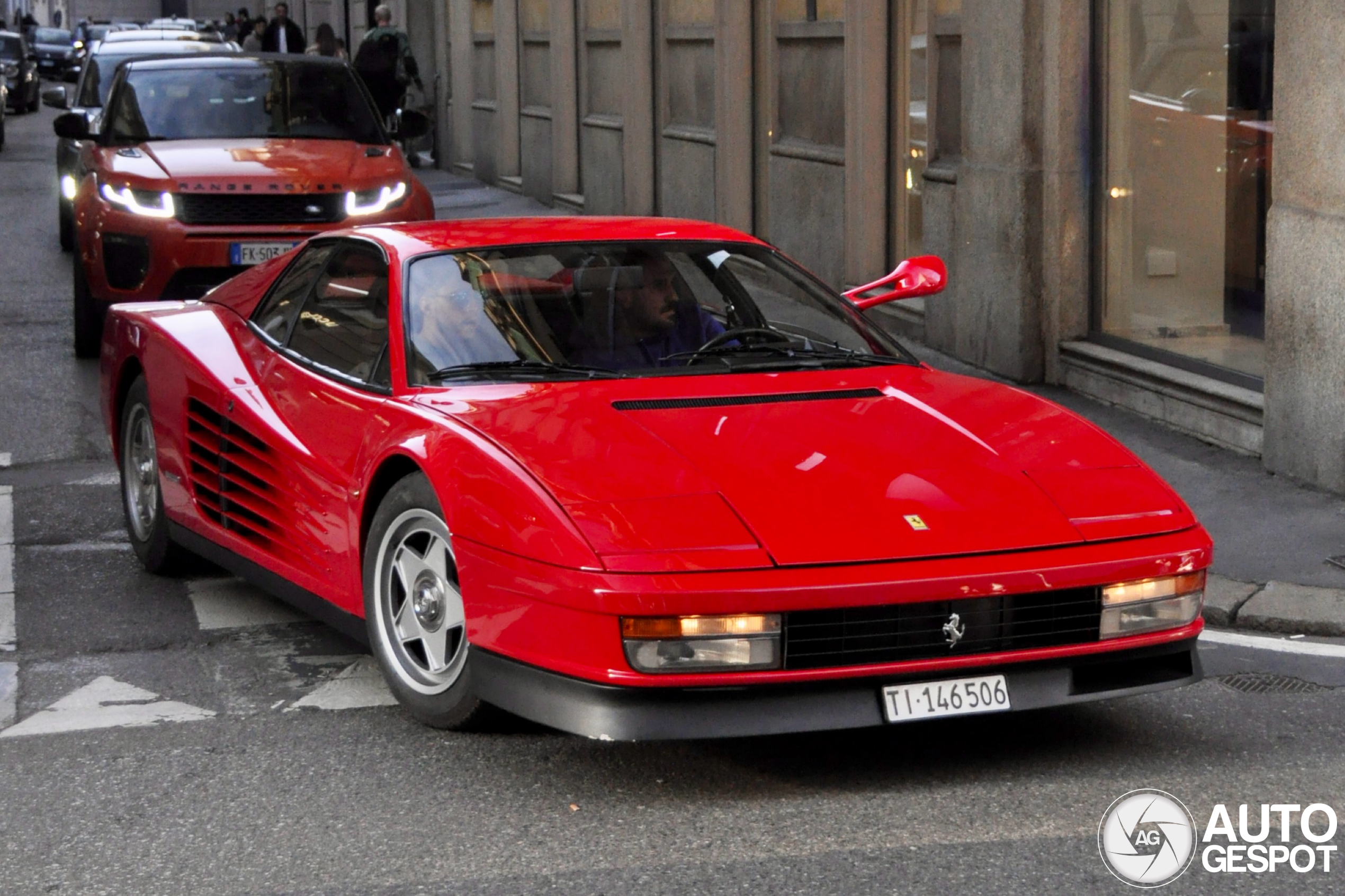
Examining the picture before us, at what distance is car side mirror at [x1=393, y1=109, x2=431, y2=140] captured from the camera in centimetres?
1417

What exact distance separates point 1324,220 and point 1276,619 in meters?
2.48

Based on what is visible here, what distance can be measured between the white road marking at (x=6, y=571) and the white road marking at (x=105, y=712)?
20cm

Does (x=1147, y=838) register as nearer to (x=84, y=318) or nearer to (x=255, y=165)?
(x=255, y=165)

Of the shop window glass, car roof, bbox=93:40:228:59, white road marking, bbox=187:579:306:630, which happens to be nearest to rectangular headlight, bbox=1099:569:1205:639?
white road marking, bbox=187:579:306:630

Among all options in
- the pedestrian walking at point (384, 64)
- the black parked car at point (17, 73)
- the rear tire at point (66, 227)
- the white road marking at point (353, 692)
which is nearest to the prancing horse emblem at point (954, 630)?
the white road marking at point (353, 692)

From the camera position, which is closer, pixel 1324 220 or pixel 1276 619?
pixel 1276 619

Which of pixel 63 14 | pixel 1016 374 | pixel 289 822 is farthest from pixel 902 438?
pixel 63 14

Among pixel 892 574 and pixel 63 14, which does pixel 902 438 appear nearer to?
pixel 892 574

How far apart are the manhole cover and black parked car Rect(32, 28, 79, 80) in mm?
61117

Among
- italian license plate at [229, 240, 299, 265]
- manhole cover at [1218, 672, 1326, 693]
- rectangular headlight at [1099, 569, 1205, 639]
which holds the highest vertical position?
italian license plate at [229, 240, 299, 265]

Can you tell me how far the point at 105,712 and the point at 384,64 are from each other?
65.3ft

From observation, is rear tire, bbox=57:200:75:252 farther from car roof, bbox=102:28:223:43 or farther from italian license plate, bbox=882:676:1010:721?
italian license plate, bbox=882:676:1010:721

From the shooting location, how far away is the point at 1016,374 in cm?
1112

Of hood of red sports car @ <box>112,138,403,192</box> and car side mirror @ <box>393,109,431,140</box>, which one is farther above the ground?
car side mirror @ <box>393,109,431,140</box>
